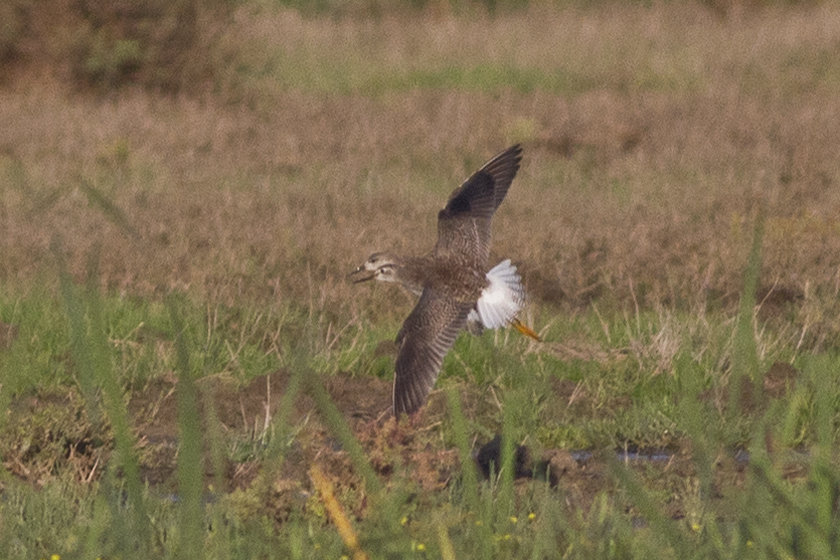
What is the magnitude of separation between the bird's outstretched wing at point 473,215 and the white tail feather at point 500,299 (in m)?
0.13

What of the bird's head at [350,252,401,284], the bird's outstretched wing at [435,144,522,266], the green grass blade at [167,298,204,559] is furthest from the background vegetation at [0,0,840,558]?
the bird's outstretched wing at [435,144,522,266]

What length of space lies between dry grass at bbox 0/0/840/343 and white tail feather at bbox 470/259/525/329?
4.30 feet

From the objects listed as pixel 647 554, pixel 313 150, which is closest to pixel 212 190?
pixel 313 150

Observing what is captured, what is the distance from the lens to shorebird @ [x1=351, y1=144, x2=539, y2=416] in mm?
5832

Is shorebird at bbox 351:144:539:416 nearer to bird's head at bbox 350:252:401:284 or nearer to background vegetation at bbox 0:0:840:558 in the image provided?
bird's head at bbox 350:252:401:284

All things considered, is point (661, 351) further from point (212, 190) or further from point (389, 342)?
point (212, 190)

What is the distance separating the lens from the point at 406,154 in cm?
1444

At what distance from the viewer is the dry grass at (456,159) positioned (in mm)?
9156

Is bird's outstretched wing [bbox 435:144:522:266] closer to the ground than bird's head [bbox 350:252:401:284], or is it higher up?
higher up

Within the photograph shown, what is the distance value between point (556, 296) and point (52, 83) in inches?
375

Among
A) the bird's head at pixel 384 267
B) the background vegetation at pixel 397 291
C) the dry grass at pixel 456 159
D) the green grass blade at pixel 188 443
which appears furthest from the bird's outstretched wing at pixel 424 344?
the green grass blade at pixel 188 443

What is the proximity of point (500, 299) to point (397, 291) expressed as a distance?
2259mm

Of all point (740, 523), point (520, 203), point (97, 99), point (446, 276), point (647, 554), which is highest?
point (740, 523)

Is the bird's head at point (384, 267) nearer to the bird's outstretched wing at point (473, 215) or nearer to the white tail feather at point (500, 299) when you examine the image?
the bird's outstretched wing at point (473, 215)
